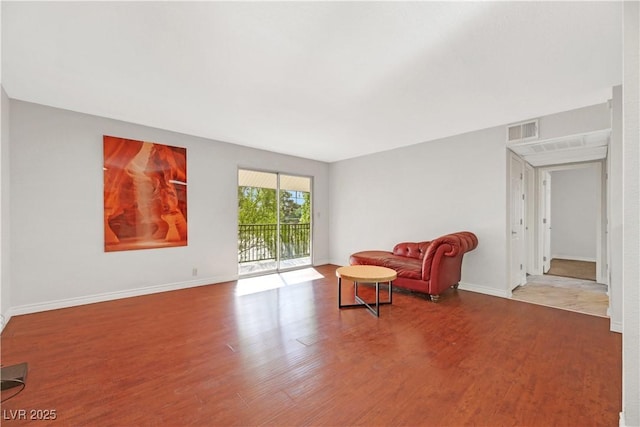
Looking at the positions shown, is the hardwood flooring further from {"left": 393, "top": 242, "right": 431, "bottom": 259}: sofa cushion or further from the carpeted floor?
{"left": 393, "top": 242, "right": 431, "bottom": 259}: sofa cushion

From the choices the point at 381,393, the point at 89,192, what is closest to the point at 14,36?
the point at 89,192

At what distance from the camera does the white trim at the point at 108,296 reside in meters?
3.24

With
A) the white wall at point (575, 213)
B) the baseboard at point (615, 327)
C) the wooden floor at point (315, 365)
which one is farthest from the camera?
the white wall at point (575, 213)

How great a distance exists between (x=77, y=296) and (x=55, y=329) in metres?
0.85

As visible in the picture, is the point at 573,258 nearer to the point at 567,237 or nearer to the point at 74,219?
the point at 567,237

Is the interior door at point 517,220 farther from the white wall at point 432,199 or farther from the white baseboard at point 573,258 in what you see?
the white baseboard at point 573,258

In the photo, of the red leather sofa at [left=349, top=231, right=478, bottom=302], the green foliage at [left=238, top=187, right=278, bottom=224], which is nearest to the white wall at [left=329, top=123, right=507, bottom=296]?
Result: the red leather sofa at [left=349, top=231, right=478, bottom=302]

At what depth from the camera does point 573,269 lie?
5.93 meters

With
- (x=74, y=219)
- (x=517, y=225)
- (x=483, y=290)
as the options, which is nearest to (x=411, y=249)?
(x=483, y=290)

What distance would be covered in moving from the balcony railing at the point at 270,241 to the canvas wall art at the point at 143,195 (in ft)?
4.20

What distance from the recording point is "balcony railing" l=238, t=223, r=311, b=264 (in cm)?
547

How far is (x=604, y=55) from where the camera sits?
221 centimetres

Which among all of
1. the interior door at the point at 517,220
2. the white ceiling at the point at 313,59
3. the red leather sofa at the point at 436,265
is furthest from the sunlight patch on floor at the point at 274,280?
the interior door at the point at 517,220

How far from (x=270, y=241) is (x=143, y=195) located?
8.24 feet
